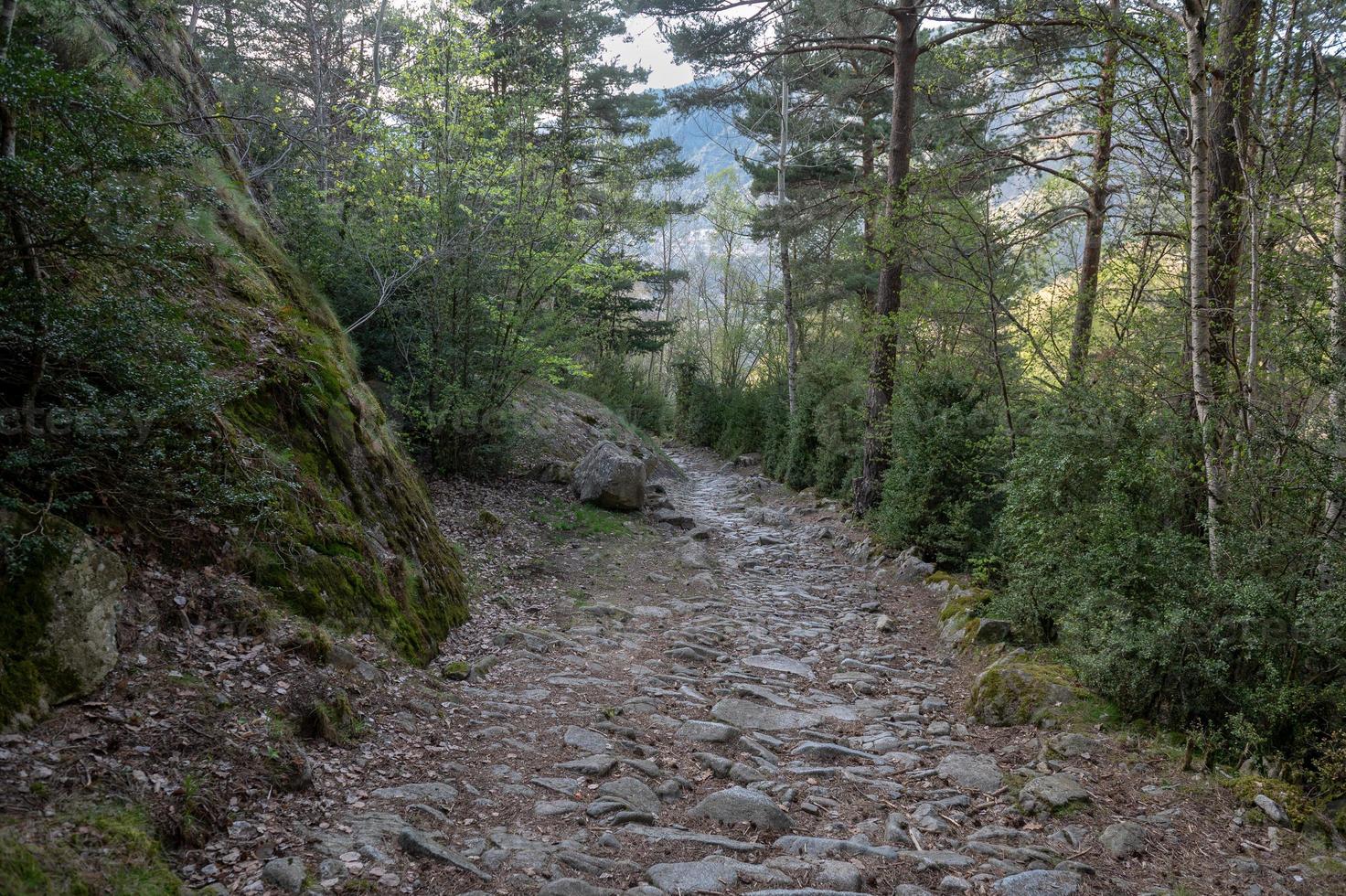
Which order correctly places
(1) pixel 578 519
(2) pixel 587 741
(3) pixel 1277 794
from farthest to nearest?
(1) pixel 578 519
(2) pixel 587 741
(3) pixel 1277 794

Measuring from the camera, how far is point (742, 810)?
4.06m

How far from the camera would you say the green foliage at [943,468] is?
352 inches

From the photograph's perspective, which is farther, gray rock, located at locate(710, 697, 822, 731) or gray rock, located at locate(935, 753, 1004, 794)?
gray rock, located at locate(710, 697, 822, 731)

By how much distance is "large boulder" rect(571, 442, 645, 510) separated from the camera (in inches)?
477

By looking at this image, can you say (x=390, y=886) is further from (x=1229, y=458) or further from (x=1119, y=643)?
(x=1229, y=458)

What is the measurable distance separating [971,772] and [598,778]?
2368mm

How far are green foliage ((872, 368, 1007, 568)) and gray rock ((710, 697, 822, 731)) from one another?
4.03 meters

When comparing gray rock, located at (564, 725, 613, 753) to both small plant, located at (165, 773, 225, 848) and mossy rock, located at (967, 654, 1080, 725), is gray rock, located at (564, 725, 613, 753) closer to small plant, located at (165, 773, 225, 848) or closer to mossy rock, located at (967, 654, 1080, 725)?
small plant, located at (165, 773, 225, 848)

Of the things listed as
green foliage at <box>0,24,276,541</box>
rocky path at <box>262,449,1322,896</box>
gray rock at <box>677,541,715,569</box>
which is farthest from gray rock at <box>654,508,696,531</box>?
green foliage at <box>0,24,276,541</box>

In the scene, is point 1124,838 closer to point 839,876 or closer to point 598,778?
point 839,876

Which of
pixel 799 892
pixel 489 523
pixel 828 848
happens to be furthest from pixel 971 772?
pixel 489 523

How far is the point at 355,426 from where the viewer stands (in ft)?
20.5

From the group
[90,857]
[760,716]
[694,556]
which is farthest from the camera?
[694,556]

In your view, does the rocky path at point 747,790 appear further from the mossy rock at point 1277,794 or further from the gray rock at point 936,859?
the mossy rock at point 1277,794
